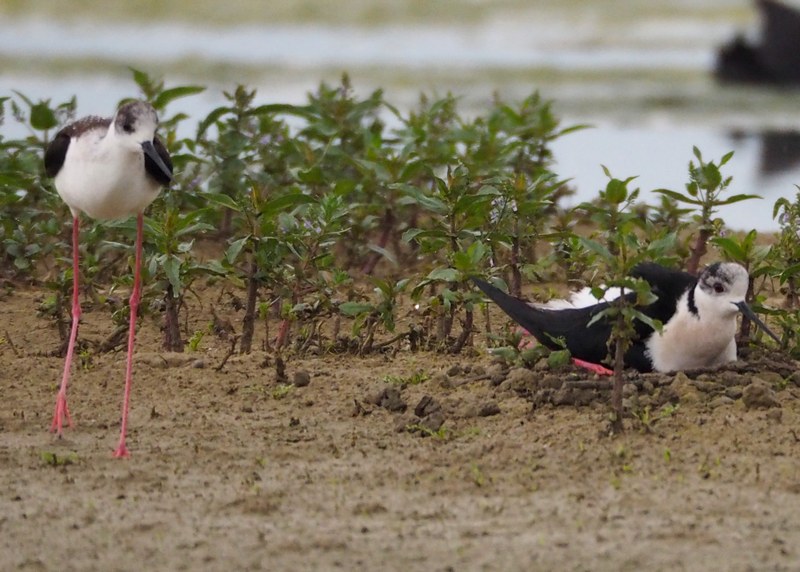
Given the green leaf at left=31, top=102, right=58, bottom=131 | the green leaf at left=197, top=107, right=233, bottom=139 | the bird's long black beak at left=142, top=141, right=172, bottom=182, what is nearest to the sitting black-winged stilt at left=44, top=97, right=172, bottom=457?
the bird's long black beak at left=142, top=141, right=172, bottom=182

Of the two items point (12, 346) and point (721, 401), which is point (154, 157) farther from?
point (721, 401)

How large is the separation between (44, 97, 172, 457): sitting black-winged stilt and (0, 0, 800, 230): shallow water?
17.5ft

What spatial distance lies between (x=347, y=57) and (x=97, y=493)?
11565mm

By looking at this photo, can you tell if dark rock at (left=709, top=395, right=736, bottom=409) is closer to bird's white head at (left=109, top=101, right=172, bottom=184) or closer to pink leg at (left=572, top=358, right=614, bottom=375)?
pink leg at (left=572, top=358, right=614, bottom=375)

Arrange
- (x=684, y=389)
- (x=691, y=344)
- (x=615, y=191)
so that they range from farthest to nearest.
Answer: (x=615, y=191)
(x=691, y=344)
(x=684, y=389)

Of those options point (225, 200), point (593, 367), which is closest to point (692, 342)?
point (593, 367)

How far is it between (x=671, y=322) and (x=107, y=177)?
1822 mm

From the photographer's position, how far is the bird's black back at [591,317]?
15.4 feet

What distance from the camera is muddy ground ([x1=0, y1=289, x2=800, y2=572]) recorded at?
3334 millimetres

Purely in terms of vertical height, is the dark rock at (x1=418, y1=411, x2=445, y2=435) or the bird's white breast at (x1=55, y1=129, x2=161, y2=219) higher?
the bird's white breast at (x1=55, y1=129, x2=161, y2=219)

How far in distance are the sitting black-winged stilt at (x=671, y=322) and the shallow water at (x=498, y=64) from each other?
4.41m

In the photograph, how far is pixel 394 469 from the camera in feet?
13.0

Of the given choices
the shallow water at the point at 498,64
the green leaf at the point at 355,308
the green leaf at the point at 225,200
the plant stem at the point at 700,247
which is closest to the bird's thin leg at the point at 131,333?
the green leaf at the point at 225,200

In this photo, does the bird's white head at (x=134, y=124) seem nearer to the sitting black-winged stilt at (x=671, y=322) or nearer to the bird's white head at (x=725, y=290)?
the sitting black-winged stilt at (x=671, y=322)
